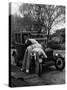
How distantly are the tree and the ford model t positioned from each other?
1.31 ft

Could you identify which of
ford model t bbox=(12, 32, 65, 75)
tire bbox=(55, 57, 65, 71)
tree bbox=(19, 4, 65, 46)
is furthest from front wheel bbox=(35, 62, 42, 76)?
tree bbox=(19, 4, 65, 46)

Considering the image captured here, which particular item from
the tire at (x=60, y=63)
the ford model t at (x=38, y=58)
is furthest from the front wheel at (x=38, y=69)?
the tire at (x=60, y=63)

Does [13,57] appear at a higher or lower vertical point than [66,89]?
higher

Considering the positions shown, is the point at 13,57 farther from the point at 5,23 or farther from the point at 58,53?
the point at 58,53

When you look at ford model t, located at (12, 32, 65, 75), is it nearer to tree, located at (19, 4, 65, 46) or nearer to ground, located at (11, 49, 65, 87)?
ground, located at (11, 49, 65, 87)

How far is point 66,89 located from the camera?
562 cm

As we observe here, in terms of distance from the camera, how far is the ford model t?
547cm

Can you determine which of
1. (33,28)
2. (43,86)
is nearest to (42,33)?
(33,28)

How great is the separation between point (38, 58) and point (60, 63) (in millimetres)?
555

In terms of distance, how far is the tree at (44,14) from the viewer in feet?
18.1

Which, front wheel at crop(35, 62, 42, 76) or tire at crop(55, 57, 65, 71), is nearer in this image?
front wheel at crop(35, 62, 42, 76)

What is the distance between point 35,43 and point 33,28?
334 millimetres

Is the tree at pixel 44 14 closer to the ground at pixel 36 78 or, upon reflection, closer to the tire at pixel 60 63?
the tire at pixel 60 63

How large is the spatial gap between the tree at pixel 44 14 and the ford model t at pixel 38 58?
40 cm
